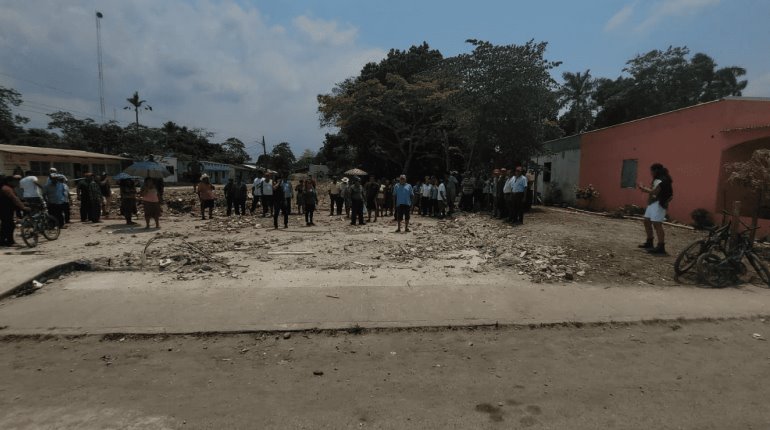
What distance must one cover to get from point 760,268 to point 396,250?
19.6 feet

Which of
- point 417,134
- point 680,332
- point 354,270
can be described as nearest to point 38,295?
point 354,270

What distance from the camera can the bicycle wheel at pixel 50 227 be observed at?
30.6 feet

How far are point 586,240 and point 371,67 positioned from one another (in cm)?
3088

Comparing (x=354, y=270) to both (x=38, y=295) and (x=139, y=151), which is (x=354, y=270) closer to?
(x=38, y=295)

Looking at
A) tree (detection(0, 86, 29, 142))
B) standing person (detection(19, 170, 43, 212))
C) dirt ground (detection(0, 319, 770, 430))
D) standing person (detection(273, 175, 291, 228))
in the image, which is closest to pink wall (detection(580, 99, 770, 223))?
dirt ground (detection(0, 319, 770, 430))

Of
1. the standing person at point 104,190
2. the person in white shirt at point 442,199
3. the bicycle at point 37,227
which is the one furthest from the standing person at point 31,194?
the person in white shirt at point 442,199

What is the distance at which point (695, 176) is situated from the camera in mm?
12383

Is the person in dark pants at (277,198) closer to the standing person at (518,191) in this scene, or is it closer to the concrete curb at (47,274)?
the concrete curb at (47,274)

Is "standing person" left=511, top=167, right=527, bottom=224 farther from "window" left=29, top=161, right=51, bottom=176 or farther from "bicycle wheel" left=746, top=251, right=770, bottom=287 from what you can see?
"window" left=29, top=161, right=51, bottom=176

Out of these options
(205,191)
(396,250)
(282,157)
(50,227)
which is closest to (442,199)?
(396,250)

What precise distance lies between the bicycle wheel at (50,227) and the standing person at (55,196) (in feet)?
5.93

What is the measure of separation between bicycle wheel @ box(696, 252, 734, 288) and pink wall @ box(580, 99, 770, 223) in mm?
6505

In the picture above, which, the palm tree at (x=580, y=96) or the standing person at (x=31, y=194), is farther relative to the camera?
the palm tree at (x=580, y=96)

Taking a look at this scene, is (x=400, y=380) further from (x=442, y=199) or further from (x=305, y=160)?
(x=305, y=160)
